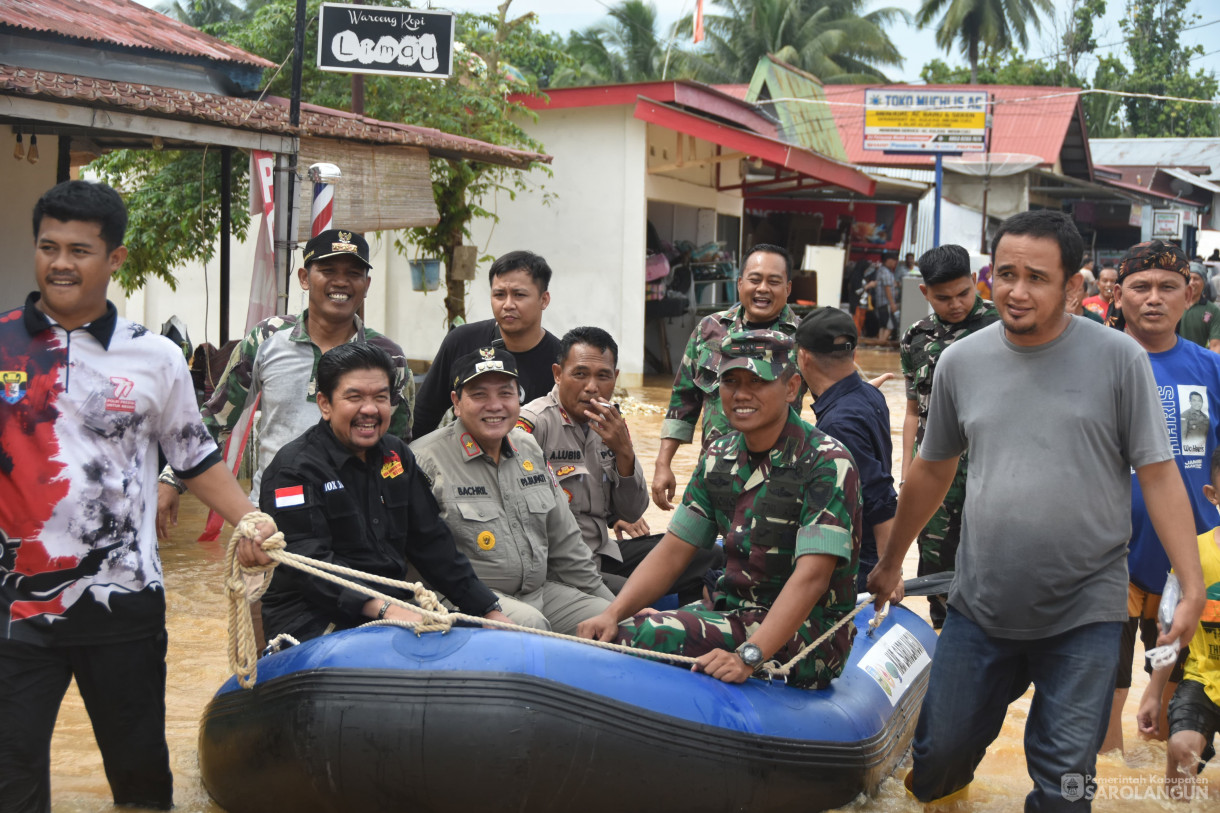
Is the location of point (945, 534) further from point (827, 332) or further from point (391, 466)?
point (391, 466)

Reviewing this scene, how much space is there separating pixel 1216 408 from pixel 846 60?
1358 inches

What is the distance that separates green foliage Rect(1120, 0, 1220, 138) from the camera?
129 feet

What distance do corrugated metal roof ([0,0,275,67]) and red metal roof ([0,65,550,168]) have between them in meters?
0.62

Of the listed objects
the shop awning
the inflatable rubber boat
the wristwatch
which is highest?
the shop awning

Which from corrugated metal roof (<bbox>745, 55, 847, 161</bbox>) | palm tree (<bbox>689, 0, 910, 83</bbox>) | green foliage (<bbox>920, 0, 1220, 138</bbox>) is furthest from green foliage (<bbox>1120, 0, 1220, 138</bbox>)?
corrugated metal roof (<bbox>745, 55, 847, 161</bbox>)

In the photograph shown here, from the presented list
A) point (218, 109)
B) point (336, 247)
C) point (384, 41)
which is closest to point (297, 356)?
point (336, 247)

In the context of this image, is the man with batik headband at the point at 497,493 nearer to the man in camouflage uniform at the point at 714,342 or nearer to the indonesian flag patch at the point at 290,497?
the indonesian flag patch at the point at 290,497

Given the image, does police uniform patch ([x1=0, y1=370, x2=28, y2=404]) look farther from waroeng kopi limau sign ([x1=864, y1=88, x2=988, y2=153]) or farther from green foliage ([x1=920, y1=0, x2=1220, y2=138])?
green foliage ([x1=920, y1=0, x2=1220, y2=138])

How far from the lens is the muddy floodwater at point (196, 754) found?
13.1 ft

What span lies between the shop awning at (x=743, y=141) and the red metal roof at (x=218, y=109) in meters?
4.81

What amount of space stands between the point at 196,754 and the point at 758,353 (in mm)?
2588

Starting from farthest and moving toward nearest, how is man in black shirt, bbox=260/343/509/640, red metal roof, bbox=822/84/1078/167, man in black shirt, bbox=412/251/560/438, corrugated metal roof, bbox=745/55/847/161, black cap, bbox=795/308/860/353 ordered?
red metal roof, bbox=822/84/1078/167
corrugated metal roof, bbox=745/55/847/161
man in black shirt, bbox=412/251/560/438
black cap, bbox=795/308/860/353
man in black shirt, bbox=260/343/509/640

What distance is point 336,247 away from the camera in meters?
4.29

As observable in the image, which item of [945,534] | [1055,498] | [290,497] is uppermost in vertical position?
[1055,498]
